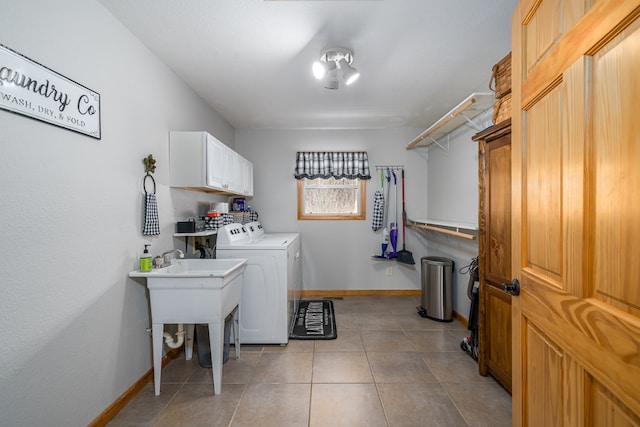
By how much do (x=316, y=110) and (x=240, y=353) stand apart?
8.91 ft

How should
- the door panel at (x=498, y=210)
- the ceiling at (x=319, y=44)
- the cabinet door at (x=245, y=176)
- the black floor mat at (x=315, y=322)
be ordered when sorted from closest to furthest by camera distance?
1. the ceiling at (x=319, y=44)
2. the door panel at (x=498, y=210)
3. the black floor mat at (x=315, y=322)
4. the cabinet door at (x=245, y=176)

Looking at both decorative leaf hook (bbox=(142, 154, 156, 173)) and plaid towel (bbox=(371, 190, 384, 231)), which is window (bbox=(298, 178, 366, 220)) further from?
decorative leaf hook (bbox=(142, 154, 156, 173))

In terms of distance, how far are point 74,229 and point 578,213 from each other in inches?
83.4

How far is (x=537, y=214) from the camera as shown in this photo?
97 cm

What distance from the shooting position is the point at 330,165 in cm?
404

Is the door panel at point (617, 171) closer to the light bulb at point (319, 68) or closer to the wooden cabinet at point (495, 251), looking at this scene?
the wooden cabinet at point (495, 251)

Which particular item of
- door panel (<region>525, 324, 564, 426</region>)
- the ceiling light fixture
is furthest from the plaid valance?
door panel (<region>525, 324, 564, 426</region>)

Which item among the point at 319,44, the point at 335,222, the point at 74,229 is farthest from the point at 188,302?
the point at 335,222

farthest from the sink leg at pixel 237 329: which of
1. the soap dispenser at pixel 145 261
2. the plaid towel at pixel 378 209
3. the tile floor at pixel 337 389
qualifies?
the plaid towel at pixel 378 209

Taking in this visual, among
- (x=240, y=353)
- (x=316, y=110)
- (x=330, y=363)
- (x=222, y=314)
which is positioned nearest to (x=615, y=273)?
(x=222, y=314)

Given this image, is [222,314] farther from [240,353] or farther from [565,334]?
[565,334]

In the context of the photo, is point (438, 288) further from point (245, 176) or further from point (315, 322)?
point (245, 176)

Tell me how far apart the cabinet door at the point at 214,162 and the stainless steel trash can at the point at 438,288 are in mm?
2486

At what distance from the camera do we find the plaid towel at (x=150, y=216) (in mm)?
2010
